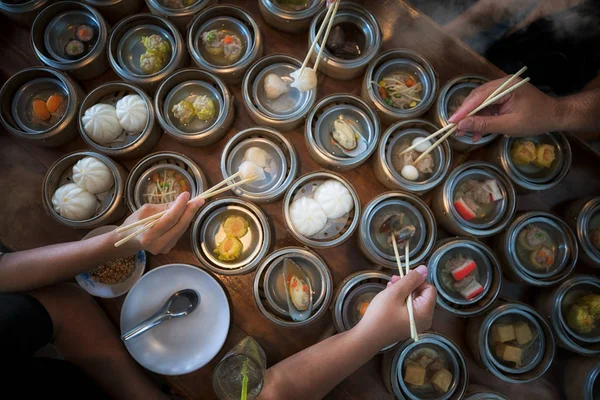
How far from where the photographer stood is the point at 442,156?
7.02ft

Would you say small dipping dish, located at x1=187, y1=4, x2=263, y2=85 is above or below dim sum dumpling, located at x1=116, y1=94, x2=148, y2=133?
above

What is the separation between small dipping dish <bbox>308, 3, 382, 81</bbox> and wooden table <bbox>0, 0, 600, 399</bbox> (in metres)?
0.10

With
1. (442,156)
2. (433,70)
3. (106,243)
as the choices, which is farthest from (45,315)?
(433,70)

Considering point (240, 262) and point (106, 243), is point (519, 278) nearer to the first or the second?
point (240, 262)

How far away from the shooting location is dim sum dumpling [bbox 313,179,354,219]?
2043 millimetres

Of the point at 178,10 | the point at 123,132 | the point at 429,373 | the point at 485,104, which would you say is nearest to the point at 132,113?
the point at 123,132

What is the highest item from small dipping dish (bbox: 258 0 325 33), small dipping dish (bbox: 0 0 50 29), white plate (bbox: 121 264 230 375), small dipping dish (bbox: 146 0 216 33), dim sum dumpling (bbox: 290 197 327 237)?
small dipping dish (bbox: 258 0 325 33)

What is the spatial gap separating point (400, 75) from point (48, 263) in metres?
2.08

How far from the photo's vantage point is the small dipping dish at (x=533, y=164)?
2.11m

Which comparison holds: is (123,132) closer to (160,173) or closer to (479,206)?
(160,173)

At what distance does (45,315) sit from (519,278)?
235cm

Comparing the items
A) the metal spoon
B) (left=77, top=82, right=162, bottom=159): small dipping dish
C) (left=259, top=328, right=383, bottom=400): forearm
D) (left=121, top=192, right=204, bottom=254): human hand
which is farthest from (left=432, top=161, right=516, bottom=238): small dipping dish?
(left=77, top=82, right=162, bottom=159): small dipping dish

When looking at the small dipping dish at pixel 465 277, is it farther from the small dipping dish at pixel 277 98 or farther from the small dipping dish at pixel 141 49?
the small dipping dish at pixel 141 49

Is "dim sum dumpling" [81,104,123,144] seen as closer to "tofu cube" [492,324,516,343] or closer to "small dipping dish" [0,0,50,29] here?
"small dipping dish" [0,0,50,29]
